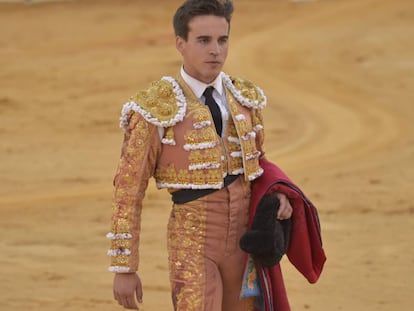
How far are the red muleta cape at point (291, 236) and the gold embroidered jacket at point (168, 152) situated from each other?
0.08 meters

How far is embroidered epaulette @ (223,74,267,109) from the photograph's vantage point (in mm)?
4723

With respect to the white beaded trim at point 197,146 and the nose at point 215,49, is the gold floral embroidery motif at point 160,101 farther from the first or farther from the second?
the nose at point 215,49

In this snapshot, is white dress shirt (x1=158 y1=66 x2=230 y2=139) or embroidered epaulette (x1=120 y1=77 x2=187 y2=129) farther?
white dress shirt (x1=158 y1=66 x2=230 y2=139)

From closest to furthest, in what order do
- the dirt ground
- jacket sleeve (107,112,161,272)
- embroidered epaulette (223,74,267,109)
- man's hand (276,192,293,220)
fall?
jacket sleeve (107,112,161,272), man's hand (276,192,293,220), embroidered epaulette (223,74,267,109), the dirt ground

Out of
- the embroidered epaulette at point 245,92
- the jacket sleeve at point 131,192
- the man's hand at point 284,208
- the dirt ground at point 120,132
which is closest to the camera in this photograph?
the jacket sleeve at point 131,192

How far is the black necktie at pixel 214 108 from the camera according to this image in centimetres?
464

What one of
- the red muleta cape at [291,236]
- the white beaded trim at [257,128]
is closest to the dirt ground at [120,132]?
the red muleta cape at [291,236]

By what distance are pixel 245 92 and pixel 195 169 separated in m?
0.44

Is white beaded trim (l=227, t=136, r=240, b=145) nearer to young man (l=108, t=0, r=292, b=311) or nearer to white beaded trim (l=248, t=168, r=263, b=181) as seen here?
young man (l=108, t=0, r=292, b=311)

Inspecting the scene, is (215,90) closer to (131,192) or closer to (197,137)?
(197,137)

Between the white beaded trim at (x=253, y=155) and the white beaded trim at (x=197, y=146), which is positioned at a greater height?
the white beaded trim at (x=197, y=146)

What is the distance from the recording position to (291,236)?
4730mm

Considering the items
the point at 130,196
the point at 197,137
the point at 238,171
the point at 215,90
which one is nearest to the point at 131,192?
the point at 130,196

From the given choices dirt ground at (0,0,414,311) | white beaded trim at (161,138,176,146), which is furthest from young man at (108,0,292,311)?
dirt ground at (0,0,414,311)
